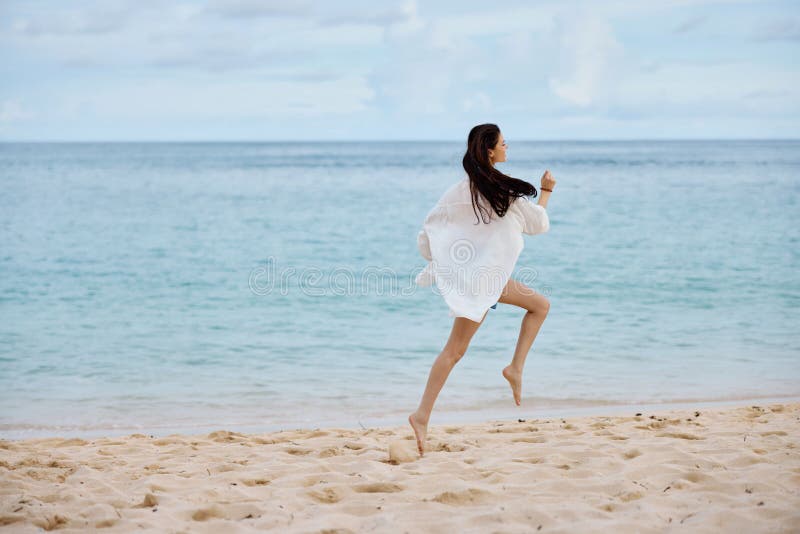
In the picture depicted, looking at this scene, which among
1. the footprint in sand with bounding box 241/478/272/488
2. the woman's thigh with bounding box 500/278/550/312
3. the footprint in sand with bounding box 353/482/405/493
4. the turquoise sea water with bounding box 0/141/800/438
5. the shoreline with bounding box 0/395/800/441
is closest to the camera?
the footprint in sand with bounding box 353/482/405/493

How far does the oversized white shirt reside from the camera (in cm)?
462

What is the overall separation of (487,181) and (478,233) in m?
0.32

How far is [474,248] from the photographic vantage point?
4.68m

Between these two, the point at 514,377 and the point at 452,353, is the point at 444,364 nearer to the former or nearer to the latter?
the point at 452,353

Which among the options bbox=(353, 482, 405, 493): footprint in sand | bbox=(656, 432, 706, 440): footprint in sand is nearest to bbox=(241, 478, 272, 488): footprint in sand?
bbox=(353, 482, 405, 493): footprint in sand

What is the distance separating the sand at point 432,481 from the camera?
354 centimetres

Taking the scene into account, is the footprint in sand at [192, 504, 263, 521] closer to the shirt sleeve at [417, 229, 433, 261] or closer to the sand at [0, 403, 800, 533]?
the sand at [0, 403, 800, 533]

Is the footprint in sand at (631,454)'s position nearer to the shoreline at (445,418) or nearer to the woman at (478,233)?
the woman at (478,233)

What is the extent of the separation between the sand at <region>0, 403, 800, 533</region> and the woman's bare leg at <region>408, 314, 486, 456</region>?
0.17 meters

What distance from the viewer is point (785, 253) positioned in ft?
58.3

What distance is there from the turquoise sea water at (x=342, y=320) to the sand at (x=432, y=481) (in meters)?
1.51

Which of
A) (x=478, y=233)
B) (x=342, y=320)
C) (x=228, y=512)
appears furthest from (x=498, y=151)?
(x=342, y=320)

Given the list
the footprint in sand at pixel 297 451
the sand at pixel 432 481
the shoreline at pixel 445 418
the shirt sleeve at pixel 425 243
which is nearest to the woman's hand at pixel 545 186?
the shirt sleeve at pixel 425 243

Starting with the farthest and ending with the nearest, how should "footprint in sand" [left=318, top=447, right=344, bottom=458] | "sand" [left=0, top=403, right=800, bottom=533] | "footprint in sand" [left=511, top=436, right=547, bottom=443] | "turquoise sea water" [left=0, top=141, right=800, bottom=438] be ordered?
"turquoise sea water" [left=0, top=141, right=800, bottom=438] < "footprint in sand" [left=511, top=436, right=547, bottom=443] < "footprint in sand" [left=318, top=447, right=344, bottom=458] < "sand" [left=0, top=403, right=800, bottom=533]
